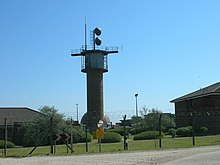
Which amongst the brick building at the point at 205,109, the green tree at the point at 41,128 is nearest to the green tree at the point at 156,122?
the brick building at the point at 205,109

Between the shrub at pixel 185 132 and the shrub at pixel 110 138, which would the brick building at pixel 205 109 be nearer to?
the shrub at pixel 185 132

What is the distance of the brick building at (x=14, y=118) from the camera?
5194cm

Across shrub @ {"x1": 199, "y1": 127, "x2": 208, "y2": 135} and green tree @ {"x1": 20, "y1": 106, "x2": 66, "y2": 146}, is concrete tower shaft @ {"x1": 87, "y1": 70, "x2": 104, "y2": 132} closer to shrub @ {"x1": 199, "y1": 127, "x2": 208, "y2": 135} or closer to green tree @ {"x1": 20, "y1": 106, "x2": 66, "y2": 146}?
shrub @ {"x1": 199, "y1": 127, "x2": 208, "y2": 135}

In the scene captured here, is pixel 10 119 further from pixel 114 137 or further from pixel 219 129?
pixel 219 129

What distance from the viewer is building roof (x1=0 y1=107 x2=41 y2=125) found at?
61688 mm

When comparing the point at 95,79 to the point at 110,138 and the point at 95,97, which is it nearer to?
the point at 95,97

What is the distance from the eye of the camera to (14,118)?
62312mm

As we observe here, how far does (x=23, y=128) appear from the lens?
49.2 metres

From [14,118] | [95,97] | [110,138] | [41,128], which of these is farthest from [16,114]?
[110,138]

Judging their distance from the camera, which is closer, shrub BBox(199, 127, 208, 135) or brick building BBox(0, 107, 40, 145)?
brick building BBox(0, 107, 40, 145)

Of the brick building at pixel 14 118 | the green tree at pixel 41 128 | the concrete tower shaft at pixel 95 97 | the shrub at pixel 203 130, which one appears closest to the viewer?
→ the green tree at pixel 41 128

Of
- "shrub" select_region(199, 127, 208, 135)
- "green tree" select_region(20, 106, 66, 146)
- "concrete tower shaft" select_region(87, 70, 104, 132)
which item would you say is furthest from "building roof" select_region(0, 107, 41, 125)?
"shrub" select_region(199, 127, 208, 135)

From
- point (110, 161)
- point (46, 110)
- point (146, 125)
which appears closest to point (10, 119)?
point (46, 110)

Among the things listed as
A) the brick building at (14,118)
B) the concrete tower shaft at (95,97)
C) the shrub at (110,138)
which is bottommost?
the shrub at (110,138)
